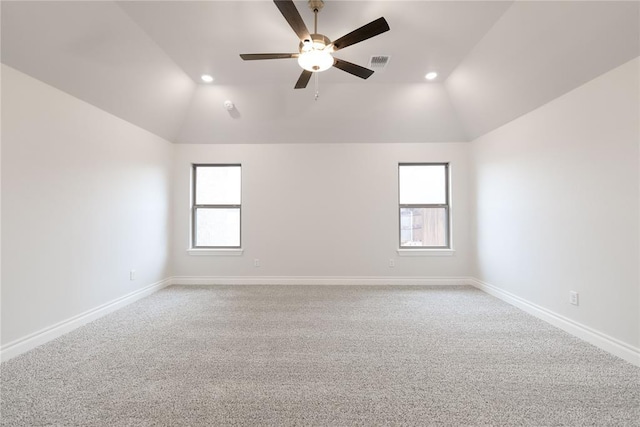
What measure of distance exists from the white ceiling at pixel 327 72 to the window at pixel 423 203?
60cm

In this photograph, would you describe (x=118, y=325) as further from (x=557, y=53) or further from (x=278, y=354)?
(x=557, y=53)

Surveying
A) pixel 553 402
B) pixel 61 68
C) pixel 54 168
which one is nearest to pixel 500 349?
pixel 553 402

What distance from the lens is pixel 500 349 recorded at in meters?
2.16

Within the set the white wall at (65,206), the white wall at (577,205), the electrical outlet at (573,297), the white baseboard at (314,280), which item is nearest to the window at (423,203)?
the white baseboard at (314,280)

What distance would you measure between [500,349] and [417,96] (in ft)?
10.3

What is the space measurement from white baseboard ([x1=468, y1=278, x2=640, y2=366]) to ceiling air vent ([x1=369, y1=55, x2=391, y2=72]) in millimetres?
3207

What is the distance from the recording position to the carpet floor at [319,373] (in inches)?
57.3

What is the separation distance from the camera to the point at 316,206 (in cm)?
421

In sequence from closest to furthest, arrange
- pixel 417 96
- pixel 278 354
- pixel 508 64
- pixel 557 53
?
1. pixel 278 354
2. pixel 557 53
3. pixel 508 64
4. pixel 417 96

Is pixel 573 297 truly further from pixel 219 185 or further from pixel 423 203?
pixel 219 185

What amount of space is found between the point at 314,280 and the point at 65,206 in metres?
3.13

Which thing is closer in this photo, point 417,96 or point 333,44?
point 333,44

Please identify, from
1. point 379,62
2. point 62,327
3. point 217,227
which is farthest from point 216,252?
point 379,62

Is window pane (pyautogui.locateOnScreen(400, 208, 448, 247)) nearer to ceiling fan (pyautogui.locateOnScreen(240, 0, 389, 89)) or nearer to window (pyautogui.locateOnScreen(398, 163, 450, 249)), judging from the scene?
window (pyautogui.locateOnScreen(398, 163, 450, 249))
